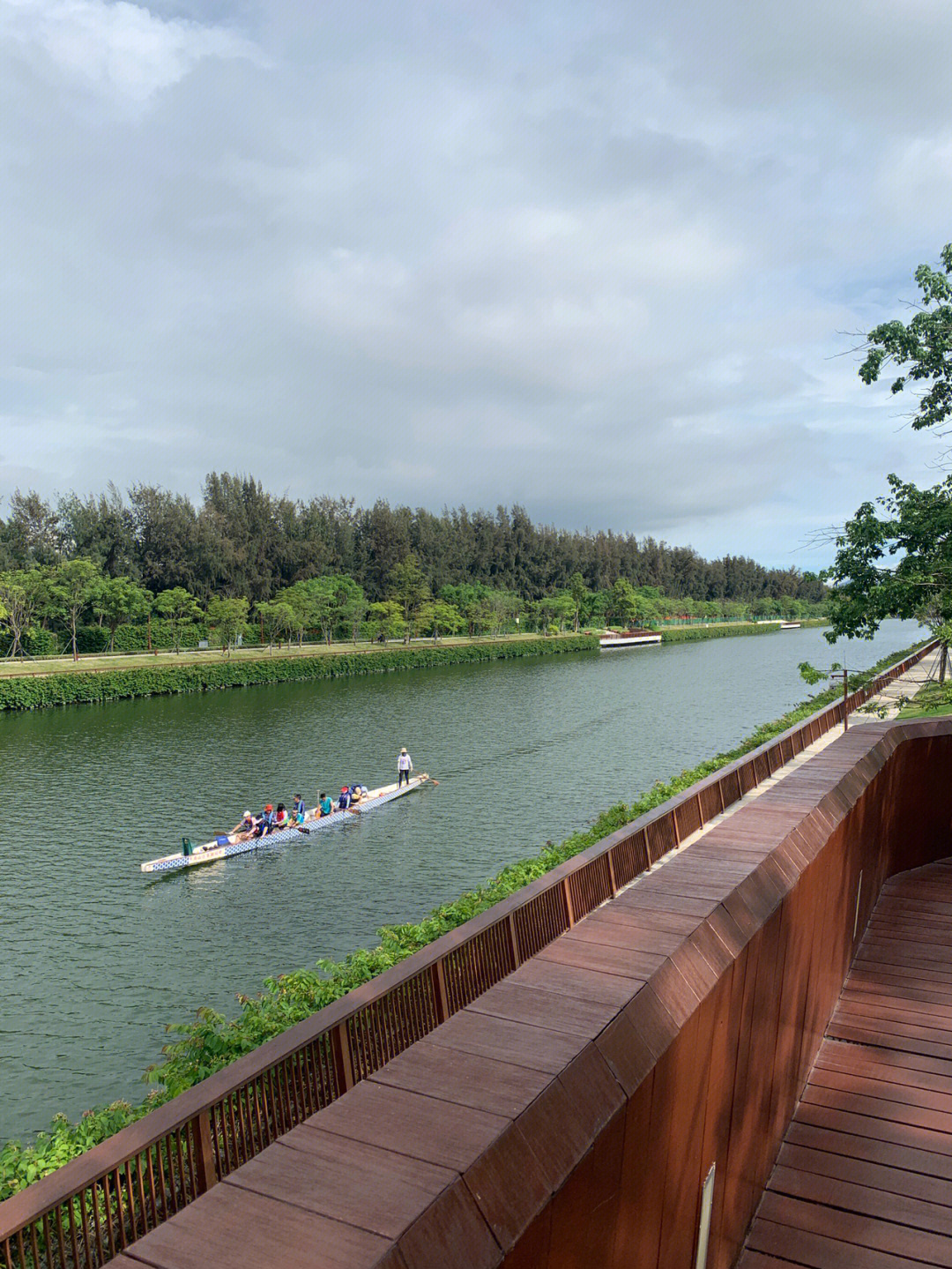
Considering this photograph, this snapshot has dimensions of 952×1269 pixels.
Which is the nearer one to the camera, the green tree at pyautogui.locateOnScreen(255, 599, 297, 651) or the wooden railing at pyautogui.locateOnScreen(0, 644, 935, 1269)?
the wooden railing at pyautogui.locateOnScreen(0, 644, 935, 1269)

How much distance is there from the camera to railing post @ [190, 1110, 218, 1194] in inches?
146

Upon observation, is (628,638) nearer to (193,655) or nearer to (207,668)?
(193,655)

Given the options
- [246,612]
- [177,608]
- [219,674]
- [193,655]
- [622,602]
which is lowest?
[219,674]

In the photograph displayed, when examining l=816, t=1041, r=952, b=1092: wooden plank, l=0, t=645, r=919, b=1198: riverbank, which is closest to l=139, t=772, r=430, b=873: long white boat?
l=0, t=645, r=919, b=1198: riverbank

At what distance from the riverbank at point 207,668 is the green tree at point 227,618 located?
1.26 meters

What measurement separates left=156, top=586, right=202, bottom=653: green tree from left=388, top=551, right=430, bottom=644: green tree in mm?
19402

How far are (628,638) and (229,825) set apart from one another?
7893cm

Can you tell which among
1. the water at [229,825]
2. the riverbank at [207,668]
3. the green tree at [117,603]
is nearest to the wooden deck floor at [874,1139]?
the water at [229,825]

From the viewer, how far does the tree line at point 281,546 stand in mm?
71812

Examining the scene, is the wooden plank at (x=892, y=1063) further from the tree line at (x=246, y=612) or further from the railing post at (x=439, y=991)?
the tree line at (x=246, y=612)

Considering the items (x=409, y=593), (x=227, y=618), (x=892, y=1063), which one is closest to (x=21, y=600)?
(x=227, y=618)

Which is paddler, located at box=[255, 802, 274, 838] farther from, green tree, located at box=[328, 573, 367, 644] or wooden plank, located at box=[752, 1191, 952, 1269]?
green tree, located at box=[328, 573, 367, 644]

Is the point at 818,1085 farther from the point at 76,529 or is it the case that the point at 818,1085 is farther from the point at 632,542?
the point at 632,542

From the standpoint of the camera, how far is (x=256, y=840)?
1955 centimetres
